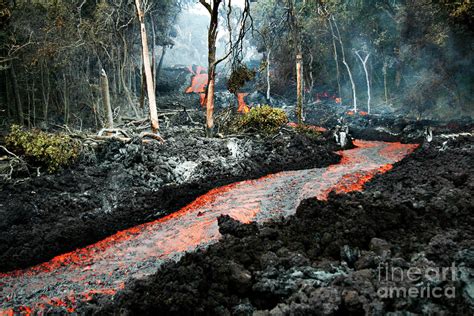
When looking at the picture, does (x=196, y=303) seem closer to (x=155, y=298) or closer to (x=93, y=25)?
(x=155, y=298)

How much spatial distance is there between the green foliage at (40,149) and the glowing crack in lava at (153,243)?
11.9ft

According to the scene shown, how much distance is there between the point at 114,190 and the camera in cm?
981

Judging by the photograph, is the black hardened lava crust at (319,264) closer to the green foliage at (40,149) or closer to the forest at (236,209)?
the forest at (236,209)

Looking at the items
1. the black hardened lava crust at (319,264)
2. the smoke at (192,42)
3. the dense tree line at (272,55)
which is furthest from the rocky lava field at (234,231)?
the smoke at (192,42)

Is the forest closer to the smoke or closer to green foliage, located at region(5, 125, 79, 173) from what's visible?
green foliage, located at region(5, 125, 79, 173)

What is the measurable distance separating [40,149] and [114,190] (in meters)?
2.51

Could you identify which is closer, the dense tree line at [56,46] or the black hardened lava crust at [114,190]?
the black hardened lava crust at [114,190]

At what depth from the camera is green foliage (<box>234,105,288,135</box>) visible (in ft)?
51.5

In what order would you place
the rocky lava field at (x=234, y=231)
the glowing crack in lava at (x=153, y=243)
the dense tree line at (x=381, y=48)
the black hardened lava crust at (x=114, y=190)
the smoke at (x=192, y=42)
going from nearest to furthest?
the rocky lava field at (x=234, y=231) < the glowing crack in lava at (x=153, y=243) < the black hardened lava crust at (x=114, y=190) < the dense tree line at (x=381, y=48) < the smoke at (x=192, y=42)

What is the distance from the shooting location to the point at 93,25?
1903 cm

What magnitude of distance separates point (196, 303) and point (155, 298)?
18.2 inches

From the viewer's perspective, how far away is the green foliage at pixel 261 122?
1571 cm

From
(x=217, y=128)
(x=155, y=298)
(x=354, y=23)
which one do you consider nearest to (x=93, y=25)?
(x=217, y=128)

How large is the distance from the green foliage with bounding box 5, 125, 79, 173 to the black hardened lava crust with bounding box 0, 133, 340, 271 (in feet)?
1.59
